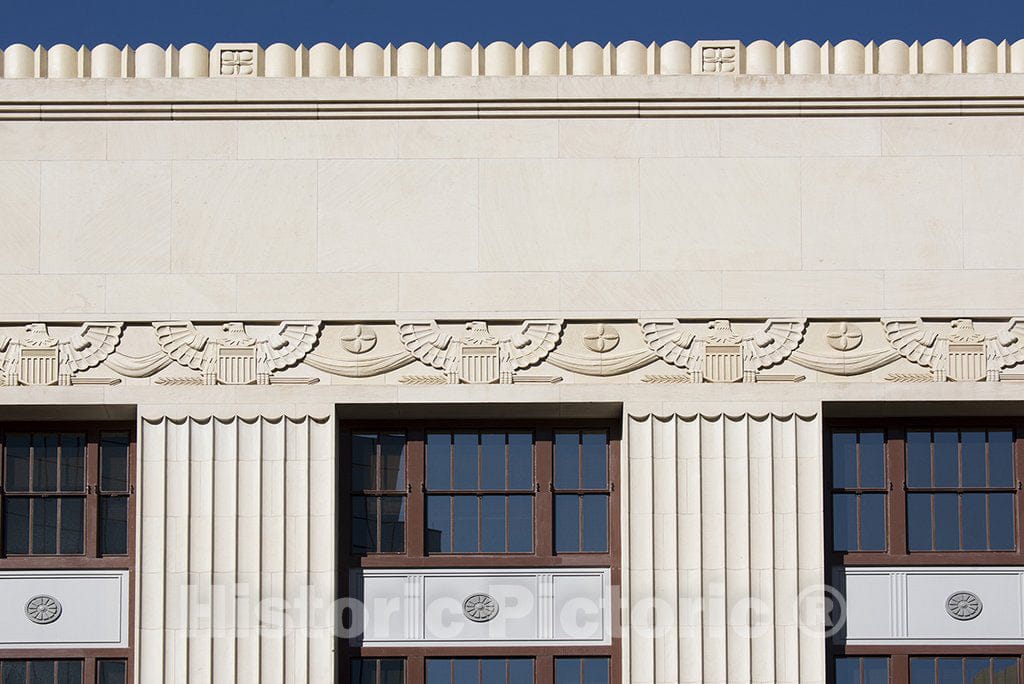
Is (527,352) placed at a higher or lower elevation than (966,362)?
higher

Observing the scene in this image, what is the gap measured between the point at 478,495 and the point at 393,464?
3.15ft

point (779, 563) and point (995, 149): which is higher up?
point (995, 149)

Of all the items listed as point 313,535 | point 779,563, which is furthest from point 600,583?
point 313,535

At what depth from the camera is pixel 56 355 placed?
1596cm

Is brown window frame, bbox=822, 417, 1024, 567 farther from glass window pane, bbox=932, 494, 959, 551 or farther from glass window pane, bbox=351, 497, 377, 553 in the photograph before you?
glass window pane, bbox=351, 497, 377, 553

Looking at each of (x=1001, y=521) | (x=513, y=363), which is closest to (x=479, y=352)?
(x=513, y=363)

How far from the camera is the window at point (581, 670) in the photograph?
1614cm

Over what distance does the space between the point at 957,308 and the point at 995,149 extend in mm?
1779

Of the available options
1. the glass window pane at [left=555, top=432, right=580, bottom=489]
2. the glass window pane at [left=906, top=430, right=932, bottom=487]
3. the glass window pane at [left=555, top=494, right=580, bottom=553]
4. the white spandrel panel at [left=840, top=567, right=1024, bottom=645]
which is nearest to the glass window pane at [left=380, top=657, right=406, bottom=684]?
the glass window pane at [left=555, top=494, right=580, bottom=553]

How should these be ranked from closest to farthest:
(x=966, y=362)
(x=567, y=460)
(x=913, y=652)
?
(x=966, y=362) < (x=913, y=652) < (x=567, y=460)

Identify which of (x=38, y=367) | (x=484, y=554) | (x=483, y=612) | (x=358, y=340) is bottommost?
(x=483, y=612)

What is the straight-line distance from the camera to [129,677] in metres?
16.0

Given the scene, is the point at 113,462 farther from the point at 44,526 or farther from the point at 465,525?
the point at 465,525

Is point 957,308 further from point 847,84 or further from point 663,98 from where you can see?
point 663,98
